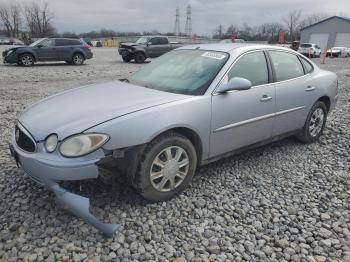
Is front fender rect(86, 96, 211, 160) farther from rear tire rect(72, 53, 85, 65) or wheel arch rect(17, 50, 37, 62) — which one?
rear tire rect(72, 53, 85, 65)

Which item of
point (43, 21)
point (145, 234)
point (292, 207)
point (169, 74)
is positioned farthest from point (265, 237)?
point (43, 21)

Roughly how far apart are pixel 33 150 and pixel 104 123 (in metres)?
0.67

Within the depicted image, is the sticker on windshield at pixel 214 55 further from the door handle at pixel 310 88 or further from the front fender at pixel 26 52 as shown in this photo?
the front fender at pixel 26 52

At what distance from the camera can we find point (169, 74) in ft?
13.1

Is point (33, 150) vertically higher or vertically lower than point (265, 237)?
higher

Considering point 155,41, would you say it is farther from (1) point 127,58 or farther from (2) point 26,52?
(2) point 26,52

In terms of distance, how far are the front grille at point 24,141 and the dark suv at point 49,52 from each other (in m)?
14.6

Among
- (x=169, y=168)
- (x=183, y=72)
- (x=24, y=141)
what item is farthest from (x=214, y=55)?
(x=24, y=141)

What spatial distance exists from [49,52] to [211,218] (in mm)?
16113

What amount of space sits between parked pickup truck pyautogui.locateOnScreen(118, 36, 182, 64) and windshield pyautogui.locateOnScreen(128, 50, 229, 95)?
51.4ft

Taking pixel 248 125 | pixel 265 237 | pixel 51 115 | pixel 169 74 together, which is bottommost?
pixel 265 237

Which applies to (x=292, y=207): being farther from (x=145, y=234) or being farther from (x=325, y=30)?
(x=325, y=30)

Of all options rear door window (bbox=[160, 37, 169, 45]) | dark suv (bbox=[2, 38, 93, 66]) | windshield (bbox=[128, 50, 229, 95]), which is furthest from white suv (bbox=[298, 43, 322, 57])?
windshield (bbox=[128, 50, 229, 95])

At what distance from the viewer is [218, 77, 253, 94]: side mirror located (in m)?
3.51
